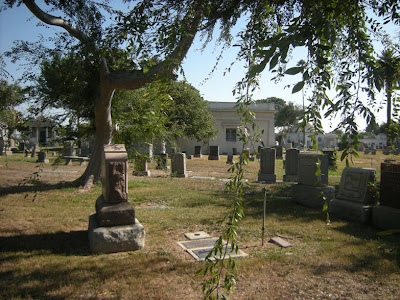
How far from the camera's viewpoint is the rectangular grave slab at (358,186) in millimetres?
7082

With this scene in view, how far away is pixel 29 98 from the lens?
996cm

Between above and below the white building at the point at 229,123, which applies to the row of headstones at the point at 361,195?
below

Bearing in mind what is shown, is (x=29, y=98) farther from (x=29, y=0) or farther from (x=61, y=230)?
(x=61, y=230)

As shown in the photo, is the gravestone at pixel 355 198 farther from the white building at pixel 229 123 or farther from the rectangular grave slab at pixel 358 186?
the white building at pixel 229 123

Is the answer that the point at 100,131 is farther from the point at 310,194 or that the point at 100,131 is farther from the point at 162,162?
the point at 310,194

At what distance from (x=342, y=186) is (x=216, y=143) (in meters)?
29.9

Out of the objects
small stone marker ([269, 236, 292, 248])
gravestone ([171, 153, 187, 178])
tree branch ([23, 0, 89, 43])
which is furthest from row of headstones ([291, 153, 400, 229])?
gravestone ([171, 153, 187, 178])

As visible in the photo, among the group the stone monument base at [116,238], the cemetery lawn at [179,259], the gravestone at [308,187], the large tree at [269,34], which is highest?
the large tree at [269,34]

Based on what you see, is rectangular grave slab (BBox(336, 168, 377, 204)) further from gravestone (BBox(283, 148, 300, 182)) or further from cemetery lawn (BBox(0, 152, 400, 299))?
gravestone (BBox(283, 148, 300, 182))

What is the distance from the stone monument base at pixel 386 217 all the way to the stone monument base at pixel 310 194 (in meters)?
1.61

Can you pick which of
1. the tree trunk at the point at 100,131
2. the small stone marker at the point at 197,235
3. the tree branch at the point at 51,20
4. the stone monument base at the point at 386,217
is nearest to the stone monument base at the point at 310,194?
the stone monument base at the point at 386,217

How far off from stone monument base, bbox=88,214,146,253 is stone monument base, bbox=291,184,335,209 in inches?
197

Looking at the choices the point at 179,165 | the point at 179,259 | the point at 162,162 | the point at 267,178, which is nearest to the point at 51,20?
the point at 162,162

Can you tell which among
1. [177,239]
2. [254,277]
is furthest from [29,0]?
[254,277]
